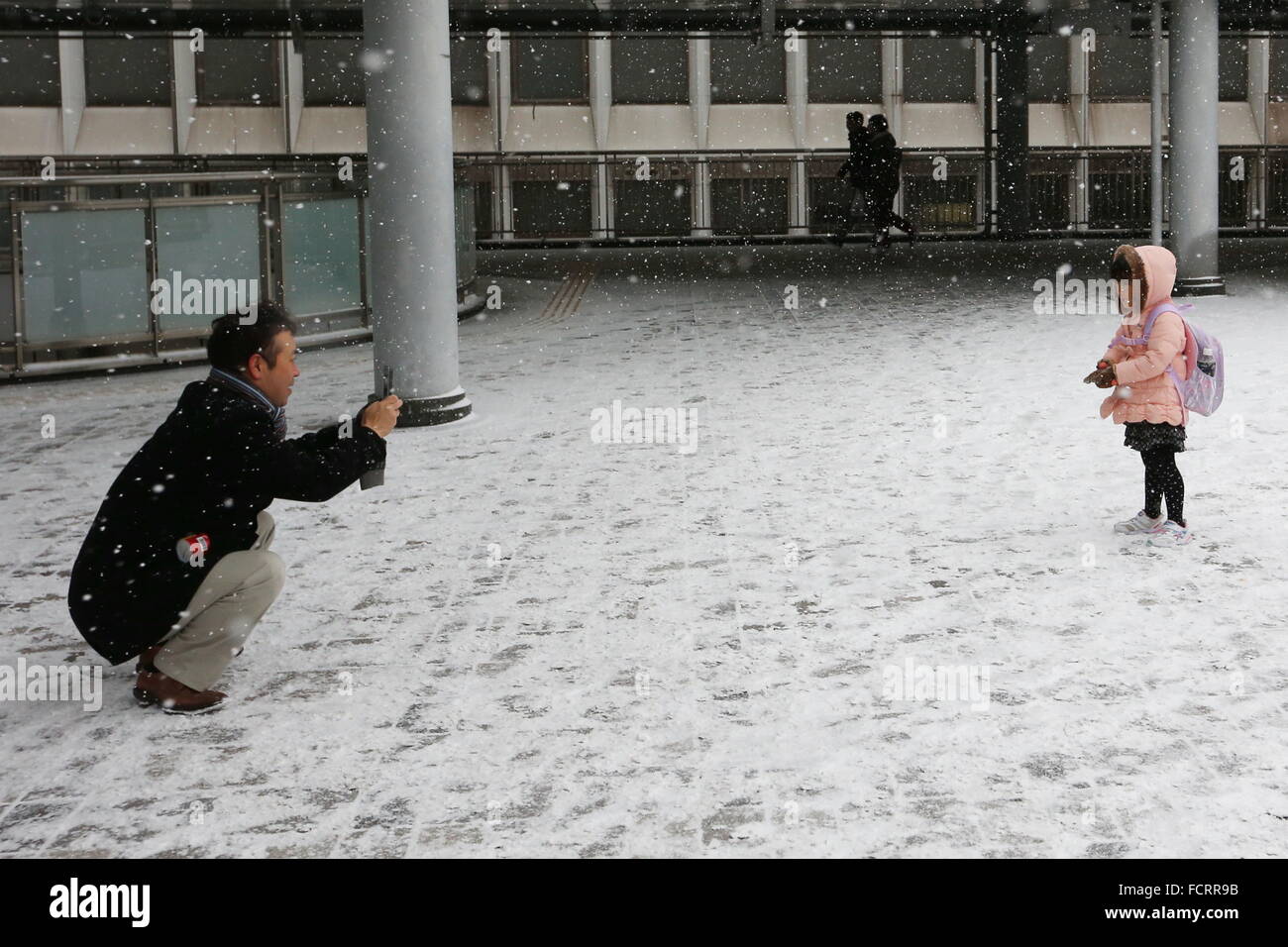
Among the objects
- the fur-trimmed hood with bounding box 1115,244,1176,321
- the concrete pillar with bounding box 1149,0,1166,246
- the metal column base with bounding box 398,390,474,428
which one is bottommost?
the metal column base with bounding box 398,390,474,428

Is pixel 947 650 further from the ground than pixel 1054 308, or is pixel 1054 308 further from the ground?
pixel 1054 308

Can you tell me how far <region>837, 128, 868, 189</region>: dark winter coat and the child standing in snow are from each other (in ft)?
58.3

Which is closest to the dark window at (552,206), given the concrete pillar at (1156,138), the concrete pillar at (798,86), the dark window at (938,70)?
the concrete pillar at (798,86)

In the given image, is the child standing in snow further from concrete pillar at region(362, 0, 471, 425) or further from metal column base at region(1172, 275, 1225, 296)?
metal column base at region(1172, 275, 1225, 296)

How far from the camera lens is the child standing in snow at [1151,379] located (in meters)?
7.21

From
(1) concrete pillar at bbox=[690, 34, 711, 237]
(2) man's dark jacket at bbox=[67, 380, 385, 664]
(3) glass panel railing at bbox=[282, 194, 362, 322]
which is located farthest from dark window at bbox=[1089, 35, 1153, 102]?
(2) man's dark jacket at bbox=[67, 380, 385, 664]

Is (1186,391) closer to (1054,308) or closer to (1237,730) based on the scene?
(1237,730)

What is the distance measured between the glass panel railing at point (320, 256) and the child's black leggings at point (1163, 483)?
9.23 metres

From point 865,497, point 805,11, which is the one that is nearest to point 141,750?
point 865,497

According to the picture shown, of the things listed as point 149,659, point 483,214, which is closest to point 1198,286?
point 149,659

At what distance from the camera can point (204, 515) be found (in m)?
5.43

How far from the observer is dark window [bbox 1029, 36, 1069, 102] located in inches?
1404
